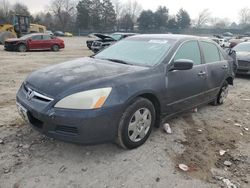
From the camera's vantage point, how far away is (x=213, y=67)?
16.8 feet

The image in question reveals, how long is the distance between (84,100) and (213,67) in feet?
10.1

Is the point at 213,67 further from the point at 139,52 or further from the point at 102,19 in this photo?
the point at 102,19

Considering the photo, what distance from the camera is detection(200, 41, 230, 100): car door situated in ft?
16.3

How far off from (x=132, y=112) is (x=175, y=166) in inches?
34.7

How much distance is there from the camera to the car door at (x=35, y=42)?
18156 mm

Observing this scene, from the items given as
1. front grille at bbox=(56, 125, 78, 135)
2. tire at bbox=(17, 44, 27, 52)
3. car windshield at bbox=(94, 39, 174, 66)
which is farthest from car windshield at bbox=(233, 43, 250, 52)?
tire at bbox=(17, 44, 27, 52)

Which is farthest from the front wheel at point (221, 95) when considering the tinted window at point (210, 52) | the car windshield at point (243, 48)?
the car windshield at point (243, 48)

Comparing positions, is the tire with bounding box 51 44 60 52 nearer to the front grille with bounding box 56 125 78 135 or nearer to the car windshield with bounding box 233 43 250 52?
the car windshield with bounding box 233 43 250 52

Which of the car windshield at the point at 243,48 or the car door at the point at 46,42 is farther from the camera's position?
the car door at the point at 46,42

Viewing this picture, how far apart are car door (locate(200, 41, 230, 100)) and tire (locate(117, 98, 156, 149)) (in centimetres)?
181

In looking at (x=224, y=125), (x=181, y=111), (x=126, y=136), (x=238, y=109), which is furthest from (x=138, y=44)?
(x=238, y=109)

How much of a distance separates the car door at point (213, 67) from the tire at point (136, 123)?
1815mm

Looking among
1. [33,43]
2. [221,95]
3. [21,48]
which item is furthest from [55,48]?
[221,95]

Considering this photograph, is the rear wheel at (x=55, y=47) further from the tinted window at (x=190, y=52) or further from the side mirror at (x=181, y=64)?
the side mirror at (x=181, y=64)
